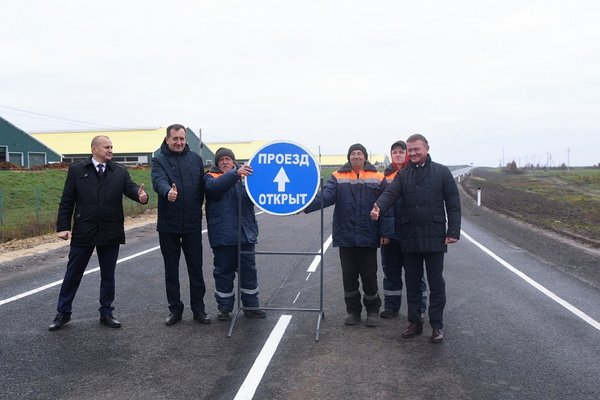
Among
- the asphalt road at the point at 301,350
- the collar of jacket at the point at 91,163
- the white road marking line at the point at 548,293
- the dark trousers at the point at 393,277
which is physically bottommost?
the white road marking line at the point at 548,293

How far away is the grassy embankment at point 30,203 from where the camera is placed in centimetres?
1438

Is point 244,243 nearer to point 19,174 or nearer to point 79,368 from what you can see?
point 79,368

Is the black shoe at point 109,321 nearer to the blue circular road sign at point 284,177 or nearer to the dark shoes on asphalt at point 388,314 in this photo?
the blue circular road sign at point 284,177

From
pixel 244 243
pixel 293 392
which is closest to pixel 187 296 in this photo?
pixel 244 243

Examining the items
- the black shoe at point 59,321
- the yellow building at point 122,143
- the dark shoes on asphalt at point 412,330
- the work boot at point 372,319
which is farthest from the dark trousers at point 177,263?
the yellow building at point 122,143

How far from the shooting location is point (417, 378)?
4.18m

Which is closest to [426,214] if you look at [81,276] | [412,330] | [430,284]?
[430,284]

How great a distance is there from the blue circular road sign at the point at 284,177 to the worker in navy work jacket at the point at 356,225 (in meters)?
0.25

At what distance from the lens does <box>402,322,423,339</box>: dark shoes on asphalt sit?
5203 millimetres

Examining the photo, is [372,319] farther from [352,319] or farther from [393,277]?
[393,277]

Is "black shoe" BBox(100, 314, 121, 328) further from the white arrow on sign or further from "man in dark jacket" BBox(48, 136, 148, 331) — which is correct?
the white arrow on sign

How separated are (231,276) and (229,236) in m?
0.49

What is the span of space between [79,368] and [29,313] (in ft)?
6.78

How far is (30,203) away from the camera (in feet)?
69.9
